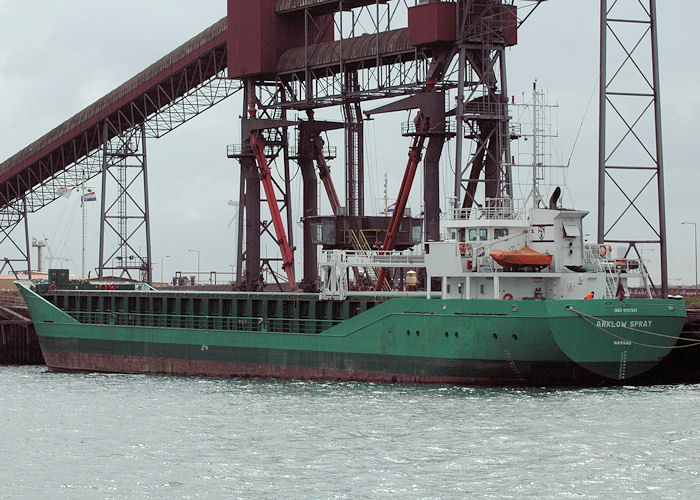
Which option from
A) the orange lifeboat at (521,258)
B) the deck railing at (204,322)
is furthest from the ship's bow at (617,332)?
the deck railing at (204,322)

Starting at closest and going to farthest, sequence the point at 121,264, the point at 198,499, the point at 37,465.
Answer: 1. the point at 198,499
2. the point at 37,465
3. the point at 121,264

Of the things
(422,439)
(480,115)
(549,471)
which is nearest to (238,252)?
(480,115)

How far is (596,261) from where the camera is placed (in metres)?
47.8

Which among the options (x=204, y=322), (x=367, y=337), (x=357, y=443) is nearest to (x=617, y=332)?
(x=367, y=337)

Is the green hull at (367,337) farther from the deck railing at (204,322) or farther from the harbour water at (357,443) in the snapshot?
the harbour water at (357,443)

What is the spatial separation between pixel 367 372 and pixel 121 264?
29.3 meters

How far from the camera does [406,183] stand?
57875mm

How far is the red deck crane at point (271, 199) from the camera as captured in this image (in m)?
64.1

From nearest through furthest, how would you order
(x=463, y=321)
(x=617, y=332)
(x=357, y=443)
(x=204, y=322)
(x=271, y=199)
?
1. (x=357, y=443)
2. (x=617, y=332)
3. (x=463, y=321)
4. (x=204, y=322)
5. (x=271, y=199)

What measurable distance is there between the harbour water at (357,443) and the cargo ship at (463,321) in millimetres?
1135

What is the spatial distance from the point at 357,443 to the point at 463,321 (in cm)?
1197

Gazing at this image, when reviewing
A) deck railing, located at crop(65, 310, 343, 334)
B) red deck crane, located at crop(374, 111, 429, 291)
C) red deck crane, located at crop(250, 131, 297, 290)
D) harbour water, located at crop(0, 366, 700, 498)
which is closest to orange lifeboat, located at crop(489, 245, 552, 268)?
harbour water, located at crop(0, 366, 700, 498)

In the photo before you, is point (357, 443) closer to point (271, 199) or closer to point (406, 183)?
point (406, 183)

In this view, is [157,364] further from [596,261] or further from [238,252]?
[596,261]
